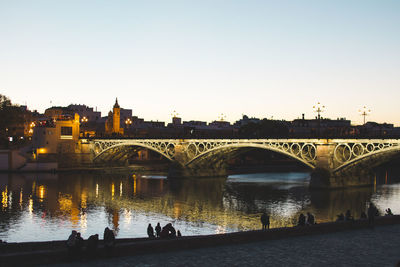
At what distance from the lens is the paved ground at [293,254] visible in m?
19.7

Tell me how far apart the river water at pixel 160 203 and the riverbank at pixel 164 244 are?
1357cm

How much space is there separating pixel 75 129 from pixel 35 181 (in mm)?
32639

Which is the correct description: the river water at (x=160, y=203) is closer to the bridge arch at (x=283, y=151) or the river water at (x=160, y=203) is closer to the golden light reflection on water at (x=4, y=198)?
the golden light reflection on water at (x=4, y=198)

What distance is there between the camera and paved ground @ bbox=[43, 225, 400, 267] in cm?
1966

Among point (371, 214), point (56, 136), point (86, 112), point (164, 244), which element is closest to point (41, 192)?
point (56, 136)

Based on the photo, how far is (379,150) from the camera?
5797 centimetres

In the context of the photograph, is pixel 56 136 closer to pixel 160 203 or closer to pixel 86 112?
pixel 160 203

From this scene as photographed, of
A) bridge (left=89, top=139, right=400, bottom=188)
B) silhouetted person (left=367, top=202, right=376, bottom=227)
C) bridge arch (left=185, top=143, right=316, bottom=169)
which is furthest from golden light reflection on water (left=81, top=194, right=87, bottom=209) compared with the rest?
silhouetted person (left=367, top=202, right=376, bottom=227)

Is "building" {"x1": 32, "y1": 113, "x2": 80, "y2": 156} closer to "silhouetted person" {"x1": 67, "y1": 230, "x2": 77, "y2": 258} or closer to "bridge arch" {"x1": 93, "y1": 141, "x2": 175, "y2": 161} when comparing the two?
"bridge arch" {"x1": 93, "y1": 141, "x2": 175, "y2": 161}

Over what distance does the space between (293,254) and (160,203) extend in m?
35.6

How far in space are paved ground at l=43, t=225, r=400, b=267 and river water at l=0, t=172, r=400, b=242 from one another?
15615mm

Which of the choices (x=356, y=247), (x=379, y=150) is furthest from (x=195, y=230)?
(x=379, y=150)

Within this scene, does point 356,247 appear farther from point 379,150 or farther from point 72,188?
point 72,188

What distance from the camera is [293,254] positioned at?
2128 centimetres
